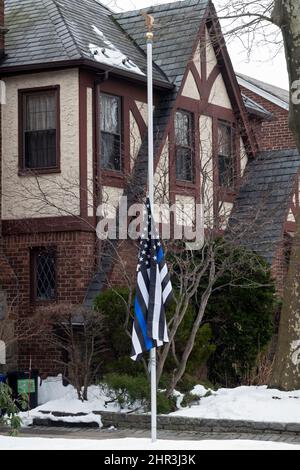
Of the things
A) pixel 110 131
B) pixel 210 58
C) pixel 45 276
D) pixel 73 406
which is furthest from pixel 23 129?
pixel 73 406

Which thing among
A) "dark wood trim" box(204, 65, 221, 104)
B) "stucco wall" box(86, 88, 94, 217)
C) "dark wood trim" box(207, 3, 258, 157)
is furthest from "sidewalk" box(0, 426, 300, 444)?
"dark wood trim" box(207, 3, 258, 157)

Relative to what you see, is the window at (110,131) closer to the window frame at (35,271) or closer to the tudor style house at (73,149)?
the tudor style house at (73,149)

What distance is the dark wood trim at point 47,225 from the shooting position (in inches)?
714

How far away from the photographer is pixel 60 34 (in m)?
19.0

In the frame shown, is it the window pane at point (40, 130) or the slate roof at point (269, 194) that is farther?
the slate roof at point (269, 194)

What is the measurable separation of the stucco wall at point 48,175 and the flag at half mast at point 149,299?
17.3 ft

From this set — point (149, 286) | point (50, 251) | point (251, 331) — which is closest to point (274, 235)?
point (251, 331)

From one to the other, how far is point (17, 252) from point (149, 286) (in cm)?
680

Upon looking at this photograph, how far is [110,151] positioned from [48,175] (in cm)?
144

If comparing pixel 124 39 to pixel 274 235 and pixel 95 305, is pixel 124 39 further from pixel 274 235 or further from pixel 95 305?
pixel 95 305

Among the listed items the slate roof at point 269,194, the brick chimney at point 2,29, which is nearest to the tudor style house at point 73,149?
the brick chimney at point 2,29

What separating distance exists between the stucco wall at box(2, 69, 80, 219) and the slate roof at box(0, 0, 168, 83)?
38 cm

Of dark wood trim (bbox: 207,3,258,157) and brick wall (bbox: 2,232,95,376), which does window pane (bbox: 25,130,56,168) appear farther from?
dark wood trim (bbox: 207,3,258,157)

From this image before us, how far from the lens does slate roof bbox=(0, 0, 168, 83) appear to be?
1853cm
